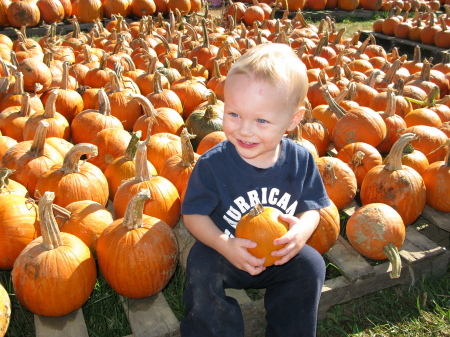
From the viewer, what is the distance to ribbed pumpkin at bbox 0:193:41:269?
248 cm

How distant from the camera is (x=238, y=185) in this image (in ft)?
7.05

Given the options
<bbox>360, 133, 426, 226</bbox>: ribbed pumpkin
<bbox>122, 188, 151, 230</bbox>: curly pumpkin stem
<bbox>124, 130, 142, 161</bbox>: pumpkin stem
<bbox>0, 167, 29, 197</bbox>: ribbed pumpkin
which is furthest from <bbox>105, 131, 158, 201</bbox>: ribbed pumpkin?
<bbox>360, 133, 426, 226</bbox>: ribbed pumpkin

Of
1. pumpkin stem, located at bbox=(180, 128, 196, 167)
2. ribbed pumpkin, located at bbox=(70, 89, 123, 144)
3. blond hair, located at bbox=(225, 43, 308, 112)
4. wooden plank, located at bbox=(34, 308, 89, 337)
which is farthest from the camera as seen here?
ribbed pumpkin, located at bbox=(70, 89, 123, 144)

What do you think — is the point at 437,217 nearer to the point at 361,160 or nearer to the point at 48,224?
the point at 361,160

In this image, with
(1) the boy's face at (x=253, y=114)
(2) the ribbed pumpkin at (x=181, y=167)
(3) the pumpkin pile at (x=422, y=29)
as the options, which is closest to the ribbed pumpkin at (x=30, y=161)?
(2) the ribbed pumpkin at (x=181, y=167)

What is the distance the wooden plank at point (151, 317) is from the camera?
88.4 inches

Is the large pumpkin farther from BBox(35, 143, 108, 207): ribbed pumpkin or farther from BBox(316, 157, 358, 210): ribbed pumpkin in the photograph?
BBox(35, 143, 108, 207): ribbed pumpkin

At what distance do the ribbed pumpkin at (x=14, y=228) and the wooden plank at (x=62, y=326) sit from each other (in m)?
0.41

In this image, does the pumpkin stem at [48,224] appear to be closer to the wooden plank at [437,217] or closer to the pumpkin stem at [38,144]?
the pumpkin stem at [38,144]

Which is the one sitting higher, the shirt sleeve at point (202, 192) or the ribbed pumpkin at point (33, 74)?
the shirt sleeve at point (202, 192)

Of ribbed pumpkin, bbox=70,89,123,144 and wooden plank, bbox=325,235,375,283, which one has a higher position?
ribbed pumpkin, bbox=70,89,123,144

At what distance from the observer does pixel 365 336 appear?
2.50 m

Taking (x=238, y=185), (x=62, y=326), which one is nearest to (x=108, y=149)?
(x=62, y=326)

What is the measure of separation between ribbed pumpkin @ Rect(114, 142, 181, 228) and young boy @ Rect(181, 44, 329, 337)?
58 cm
